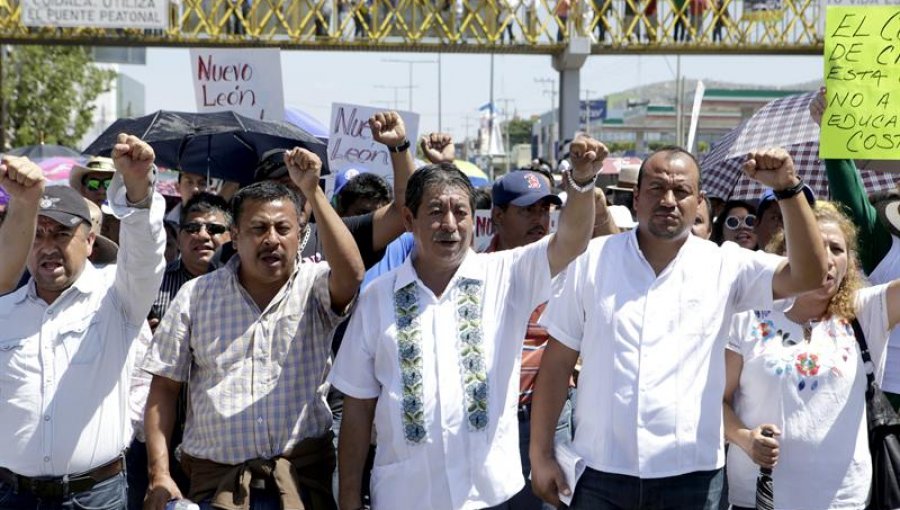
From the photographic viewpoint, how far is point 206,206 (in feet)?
19.5

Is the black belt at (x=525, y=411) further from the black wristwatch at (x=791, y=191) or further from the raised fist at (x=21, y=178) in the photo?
the raised fist at (x=21, y=178)

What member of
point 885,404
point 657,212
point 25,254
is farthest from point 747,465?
point 25,254

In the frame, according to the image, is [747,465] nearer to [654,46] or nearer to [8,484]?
[8,484]

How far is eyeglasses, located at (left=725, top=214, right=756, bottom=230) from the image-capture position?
272 inches

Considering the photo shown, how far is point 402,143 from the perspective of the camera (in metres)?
4.75

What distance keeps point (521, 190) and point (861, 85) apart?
1.53m

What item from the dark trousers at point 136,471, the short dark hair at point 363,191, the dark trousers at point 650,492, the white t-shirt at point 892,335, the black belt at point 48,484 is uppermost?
the short dark hair at point 363,191

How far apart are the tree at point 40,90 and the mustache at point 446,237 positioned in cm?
3333

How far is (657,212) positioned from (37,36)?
706 inches

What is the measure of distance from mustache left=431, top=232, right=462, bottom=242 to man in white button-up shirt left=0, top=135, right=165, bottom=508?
3.22 feet

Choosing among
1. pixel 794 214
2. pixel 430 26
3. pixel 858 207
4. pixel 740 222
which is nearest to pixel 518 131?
pixel 430 26

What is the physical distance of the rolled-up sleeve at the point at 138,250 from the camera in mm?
4000

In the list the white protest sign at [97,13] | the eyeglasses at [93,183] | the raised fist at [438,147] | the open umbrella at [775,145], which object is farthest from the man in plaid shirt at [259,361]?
the white protest sign at [97,13]

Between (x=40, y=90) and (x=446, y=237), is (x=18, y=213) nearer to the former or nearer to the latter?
(x=446, y=237)
